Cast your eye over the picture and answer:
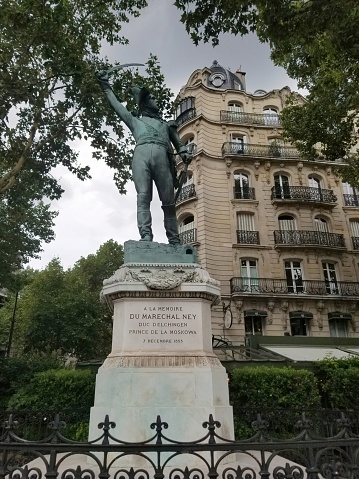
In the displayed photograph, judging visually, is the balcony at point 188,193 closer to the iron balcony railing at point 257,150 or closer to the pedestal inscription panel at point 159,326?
the iron balcony railing at point 257,150

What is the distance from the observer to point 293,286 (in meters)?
24.2

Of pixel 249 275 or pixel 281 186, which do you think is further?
pixel 281 186

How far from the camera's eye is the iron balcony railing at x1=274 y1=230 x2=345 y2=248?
2506 centimetres

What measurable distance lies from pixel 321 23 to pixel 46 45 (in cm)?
868

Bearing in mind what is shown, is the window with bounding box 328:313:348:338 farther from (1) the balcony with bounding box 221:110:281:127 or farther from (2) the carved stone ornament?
(2) the carved stone ornament

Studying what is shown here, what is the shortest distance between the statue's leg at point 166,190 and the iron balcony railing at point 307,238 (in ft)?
64.0

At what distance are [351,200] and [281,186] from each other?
18.8ft

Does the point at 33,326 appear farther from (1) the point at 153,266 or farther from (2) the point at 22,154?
(1) the point at 153,266

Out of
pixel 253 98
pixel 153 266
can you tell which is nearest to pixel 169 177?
pixel 153 266

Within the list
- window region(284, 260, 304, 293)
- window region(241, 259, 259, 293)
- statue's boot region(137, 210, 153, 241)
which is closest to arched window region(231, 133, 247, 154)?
window region(241, 259, 259, 293)

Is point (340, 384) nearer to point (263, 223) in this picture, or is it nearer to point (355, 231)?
point (263, 223)

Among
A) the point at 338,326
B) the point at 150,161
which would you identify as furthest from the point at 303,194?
the point at 150,161

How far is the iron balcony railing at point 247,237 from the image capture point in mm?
24875

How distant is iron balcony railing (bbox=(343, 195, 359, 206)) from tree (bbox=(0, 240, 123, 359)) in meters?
21.2
